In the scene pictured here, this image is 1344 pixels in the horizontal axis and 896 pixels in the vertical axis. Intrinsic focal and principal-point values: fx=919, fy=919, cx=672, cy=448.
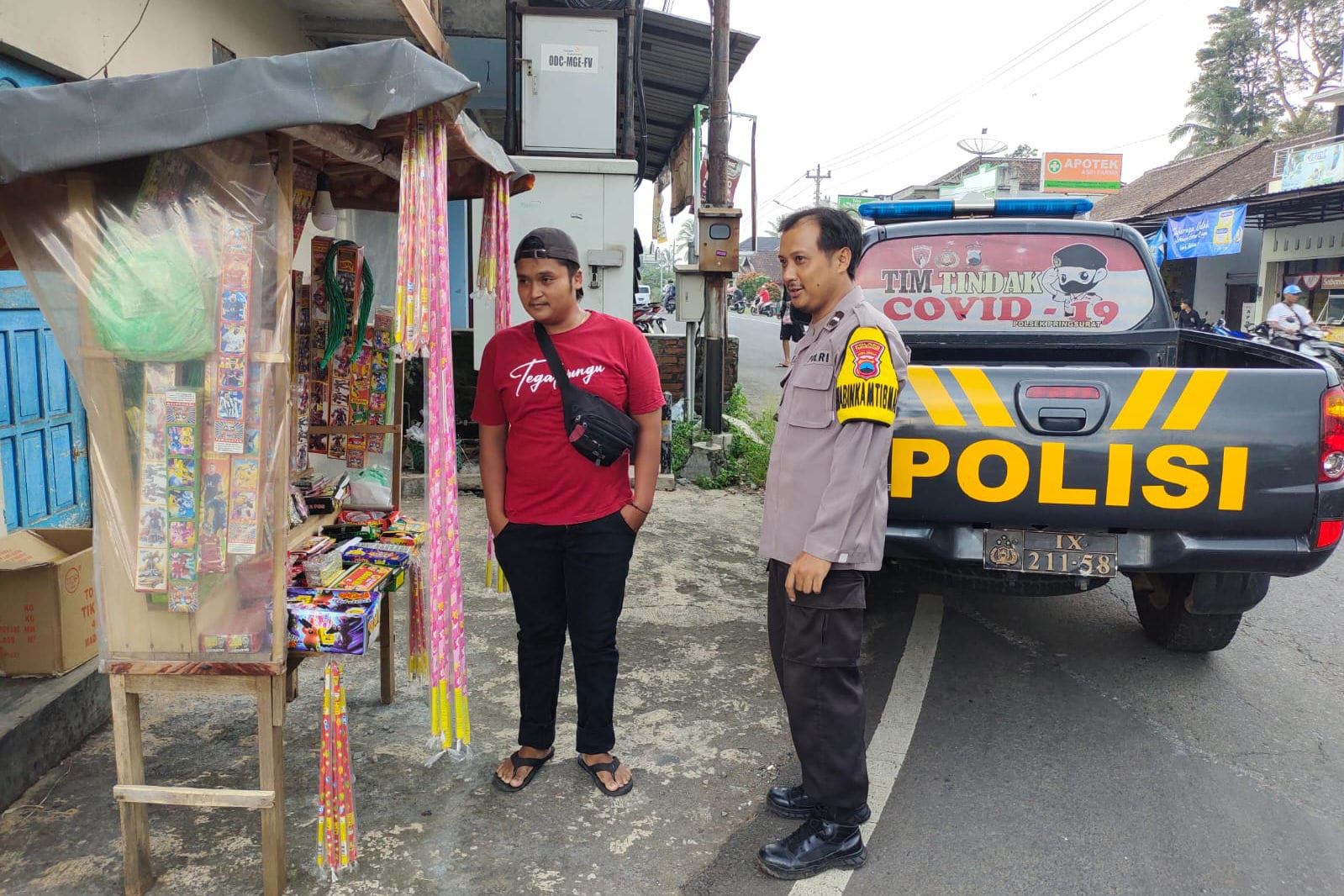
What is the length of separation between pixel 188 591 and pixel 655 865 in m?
1.53

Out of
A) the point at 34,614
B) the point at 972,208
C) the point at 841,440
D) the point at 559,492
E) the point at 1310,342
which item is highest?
the point at 972,208

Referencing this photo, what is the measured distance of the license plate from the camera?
332cm

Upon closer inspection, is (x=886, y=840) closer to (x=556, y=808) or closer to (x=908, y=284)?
(x=556, y=808)

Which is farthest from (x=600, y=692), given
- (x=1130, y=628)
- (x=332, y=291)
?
(x=1130, y=628)

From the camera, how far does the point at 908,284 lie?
4711 mm

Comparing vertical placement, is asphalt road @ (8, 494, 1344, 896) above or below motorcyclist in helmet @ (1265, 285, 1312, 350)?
below

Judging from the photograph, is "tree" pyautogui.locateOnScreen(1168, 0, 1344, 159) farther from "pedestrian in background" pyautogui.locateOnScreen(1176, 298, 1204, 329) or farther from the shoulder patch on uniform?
the shoulder patch on uniform

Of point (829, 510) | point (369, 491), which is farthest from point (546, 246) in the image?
point (369, 491)

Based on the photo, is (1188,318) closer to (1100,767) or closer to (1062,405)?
(1062,405)

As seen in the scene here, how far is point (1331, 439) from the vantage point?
3.15 meters

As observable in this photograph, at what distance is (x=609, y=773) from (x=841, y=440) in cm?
146

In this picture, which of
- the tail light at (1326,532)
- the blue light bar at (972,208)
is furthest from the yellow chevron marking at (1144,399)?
the blue light bar at (972,208)

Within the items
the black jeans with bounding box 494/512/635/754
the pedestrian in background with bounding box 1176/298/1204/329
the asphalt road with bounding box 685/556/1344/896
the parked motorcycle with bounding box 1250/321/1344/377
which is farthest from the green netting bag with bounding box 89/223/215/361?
the pedestrian in background with bounding box 1176/298/1204/329

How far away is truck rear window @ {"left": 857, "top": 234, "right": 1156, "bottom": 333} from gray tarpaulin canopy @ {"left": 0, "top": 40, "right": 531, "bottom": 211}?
2880mm
